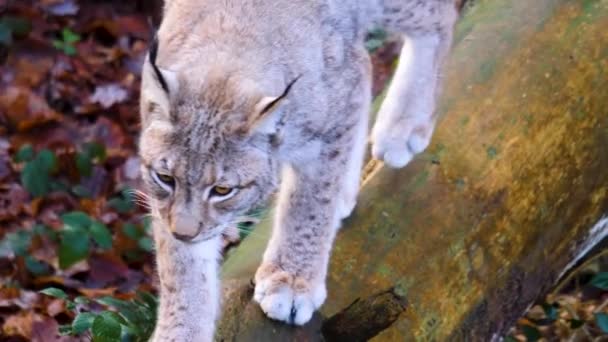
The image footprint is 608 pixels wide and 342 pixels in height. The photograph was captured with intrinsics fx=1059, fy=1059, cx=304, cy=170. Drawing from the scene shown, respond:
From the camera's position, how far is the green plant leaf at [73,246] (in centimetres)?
447

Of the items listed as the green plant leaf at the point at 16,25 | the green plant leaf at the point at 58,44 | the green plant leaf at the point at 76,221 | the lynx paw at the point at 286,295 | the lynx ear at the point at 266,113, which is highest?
the lynx ear at the point at 266,113

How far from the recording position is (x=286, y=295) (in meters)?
3.12

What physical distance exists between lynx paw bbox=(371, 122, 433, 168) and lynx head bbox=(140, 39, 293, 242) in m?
0.75

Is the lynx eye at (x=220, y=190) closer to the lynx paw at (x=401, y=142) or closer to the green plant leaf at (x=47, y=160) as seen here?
the lynx paw at (x=401, y=142)

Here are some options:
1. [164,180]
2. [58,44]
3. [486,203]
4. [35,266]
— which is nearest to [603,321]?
A: [486,203]

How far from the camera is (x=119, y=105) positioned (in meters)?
5.88

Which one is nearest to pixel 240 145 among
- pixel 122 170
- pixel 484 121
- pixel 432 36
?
pixel 484 121

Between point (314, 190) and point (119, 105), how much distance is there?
2.82m

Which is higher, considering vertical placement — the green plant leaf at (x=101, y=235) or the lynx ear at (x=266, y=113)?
the lynx ear at (x=266, y=113)

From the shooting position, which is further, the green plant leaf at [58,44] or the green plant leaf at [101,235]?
the green plant leaf at [58,44]

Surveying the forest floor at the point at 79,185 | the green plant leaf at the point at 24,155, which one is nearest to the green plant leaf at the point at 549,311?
the forest floor at the point at 79,185

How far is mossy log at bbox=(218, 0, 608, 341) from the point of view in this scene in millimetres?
3219

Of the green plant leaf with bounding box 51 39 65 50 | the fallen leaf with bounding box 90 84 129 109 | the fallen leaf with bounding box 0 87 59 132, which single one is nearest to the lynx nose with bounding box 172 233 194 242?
the fallen leaf with bounding box 0 87 59 132

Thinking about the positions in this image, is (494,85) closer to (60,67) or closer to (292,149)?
(292,149)
